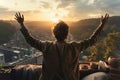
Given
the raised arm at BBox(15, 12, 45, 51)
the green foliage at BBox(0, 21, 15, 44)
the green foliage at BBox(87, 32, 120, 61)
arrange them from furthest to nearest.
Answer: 1. the green foliage at BBox(0, 21, 15, 44)
2. the green foliage at BBox(87, 32, 120, 61)
3. the raised arm at BBox(15, 12, 45, 51)

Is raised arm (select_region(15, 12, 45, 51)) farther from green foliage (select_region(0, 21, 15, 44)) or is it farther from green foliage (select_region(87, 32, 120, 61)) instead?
green foliage (select_region(0, 21, 15, 44))

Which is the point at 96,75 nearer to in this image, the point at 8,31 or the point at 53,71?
the point at 53,71

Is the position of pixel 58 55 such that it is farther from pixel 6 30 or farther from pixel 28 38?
pixel 6 30

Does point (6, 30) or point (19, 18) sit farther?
point (6, 30)

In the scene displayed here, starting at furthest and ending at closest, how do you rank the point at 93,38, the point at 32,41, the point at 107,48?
the point at 107,48 < the point at 93,38 < the point at 32,41

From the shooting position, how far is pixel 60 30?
5.54 metres

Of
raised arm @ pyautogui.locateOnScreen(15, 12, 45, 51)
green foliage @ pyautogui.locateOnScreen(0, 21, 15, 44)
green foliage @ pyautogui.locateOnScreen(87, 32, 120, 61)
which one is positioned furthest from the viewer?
green foliage @ pyautogui.locateOnScreen(0, 21, 15, 44)

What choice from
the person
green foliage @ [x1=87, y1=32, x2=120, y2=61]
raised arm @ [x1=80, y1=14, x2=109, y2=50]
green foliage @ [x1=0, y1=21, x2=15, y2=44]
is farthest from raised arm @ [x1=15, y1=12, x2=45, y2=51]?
green foliage @ [x1=0, y1=21, x2=15, y2=44]

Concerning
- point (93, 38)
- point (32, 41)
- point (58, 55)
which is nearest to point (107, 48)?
point (93, 38)

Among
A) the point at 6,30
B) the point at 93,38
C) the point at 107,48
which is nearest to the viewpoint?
the point at 93,38

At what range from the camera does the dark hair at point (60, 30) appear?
554 centimetres

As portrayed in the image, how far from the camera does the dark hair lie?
18.2ft

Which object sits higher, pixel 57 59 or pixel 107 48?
pixel 57 59

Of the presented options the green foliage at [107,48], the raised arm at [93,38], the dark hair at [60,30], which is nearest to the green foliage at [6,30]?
the green foliage at [107,48]
